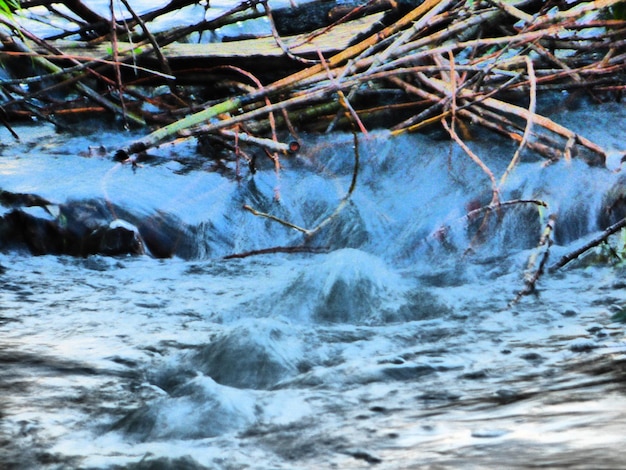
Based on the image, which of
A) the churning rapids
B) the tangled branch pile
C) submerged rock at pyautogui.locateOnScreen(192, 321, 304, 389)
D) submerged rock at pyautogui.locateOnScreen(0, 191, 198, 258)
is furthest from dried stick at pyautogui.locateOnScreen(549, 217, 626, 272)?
submerged rock at pyautogui.locateOnScreen(0, 191, 198, 258)

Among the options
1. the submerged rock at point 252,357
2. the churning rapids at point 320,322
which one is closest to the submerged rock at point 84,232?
the churning rapids at point 320,322

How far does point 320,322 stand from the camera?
3.24 metres

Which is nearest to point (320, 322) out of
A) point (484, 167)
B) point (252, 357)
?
point (252, 357)

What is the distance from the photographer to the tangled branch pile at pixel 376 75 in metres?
4.60

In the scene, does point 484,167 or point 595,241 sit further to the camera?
point 484,167

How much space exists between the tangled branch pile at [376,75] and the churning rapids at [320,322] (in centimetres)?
22

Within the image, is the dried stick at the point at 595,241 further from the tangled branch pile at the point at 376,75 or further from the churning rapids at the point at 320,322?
the tangled branch pile at the point at 376,75

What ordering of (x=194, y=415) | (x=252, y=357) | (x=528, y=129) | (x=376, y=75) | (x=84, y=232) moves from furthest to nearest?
1. (x=376, y=75)
2. (x=84, y=232)
3. (x=528, y=129)
4. (x=252, y=357)
5. (x=194, y=415)

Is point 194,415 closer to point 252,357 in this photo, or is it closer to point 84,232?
point 252,357

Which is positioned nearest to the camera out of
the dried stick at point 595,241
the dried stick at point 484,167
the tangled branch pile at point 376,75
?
the dried stick at point 595,241

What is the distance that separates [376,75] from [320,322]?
1.69m

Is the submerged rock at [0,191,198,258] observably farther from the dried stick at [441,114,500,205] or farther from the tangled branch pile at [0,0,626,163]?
the dried stick at [441,114,500,205]

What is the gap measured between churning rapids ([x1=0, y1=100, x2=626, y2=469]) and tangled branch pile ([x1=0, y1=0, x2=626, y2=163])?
8.8 inches

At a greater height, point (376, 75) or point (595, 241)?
A: point (376, 75)
